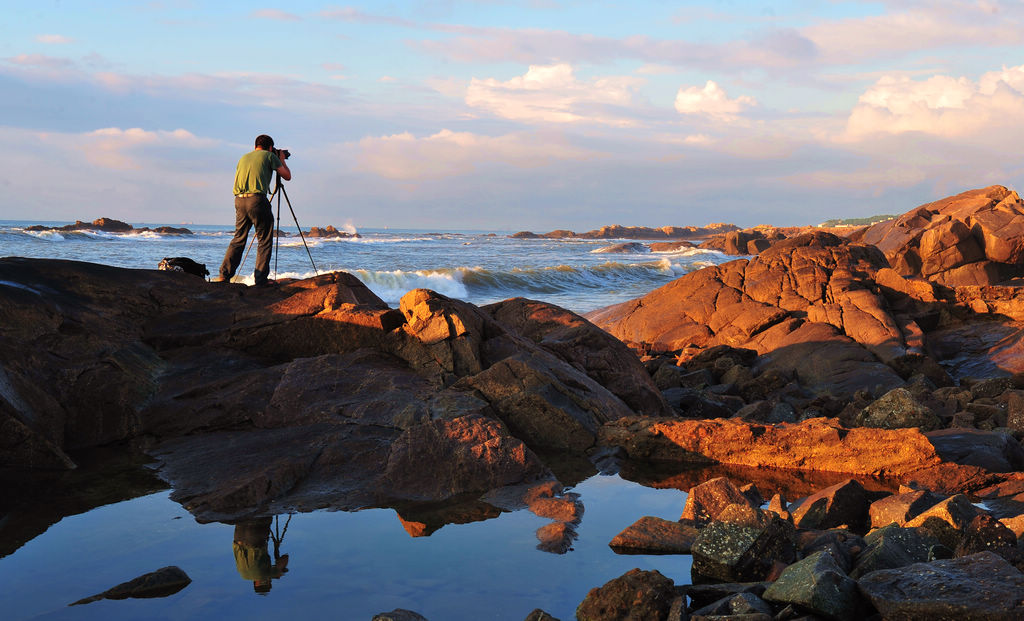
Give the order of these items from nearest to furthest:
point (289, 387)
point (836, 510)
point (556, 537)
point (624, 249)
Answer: point (556, 537) < point (836, 510) < point (289, 387) < point (624, 249)

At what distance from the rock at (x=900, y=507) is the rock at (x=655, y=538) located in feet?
3.99

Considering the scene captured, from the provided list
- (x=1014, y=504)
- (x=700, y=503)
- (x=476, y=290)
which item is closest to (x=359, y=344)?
(x=700, y=503)

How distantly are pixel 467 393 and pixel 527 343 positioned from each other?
178cm

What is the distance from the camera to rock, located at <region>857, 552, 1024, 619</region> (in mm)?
3422

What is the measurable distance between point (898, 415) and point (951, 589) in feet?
16.1

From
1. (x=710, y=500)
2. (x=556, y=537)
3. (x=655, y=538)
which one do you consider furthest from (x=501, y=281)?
(x=655, y=538)

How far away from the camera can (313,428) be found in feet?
23.2

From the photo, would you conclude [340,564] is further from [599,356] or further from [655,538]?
[599,356]

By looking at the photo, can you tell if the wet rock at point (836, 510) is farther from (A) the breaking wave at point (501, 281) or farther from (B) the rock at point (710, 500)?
(A) the breaking wave at point (501, 281)

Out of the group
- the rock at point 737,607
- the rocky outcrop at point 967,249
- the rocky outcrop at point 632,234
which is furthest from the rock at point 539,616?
the rocky outcrop at point 632,234

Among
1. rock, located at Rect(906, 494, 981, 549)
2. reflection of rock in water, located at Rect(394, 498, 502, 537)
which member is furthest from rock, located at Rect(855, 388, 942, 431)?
reflection of rock in water, located at Rect(394, 498, 502, 537)

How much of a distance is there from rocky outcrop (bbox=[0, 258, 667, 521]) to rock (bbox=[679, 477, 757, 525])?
52.3 inches

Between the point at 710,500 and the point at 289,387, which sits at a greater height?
the point at 289,387

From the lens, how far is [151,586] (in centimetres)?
431
